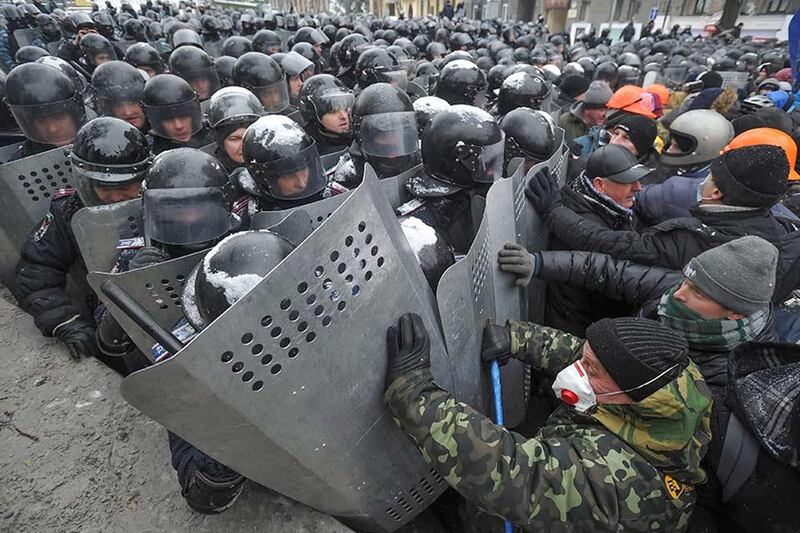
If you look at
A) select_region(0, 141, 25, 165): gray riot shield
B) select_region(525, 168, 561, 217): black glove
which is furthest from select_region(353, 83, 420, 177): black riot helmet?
select_region(0, 141, 25, 165): gray riot shield

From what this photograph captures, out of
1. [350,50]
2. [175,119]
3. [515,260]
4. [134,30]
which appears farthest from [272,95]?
[134,30]

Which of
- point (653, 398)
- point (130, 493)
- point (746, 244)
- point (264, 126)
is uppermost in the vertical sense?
point (264, 126)

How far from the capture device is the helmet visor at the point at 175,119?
4.05 metres

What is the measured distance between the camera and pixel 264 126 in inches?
106

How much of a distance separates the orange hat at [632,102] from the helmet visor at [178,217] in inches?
176

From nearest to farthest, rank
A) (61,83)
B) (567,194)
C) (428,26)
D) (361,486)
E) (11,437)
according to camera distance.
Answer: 1. (361,486)
2. (11,437)
3. (567,194)
4. (61,83)
5. (428,26)

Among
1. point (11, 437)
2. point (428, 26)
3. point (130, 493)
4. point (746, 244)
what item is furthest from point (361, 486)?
point (428, 26)

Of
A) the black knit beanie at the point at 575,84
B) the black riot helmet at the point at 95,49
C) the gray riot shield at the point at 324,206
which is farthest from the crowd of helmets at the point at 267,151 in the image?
the black knit beanie at the point at 575,84

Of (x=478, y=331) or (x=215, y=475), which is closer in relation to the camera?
(x=215, y=475)

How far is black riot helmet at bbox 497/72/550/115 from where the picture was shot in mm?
4465

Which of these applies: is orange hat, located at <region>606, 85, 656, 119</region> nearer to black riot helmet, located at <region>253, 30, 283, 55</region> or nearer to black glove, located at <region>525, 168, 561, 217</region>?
black glove, located at <region>525, 168, 561, 217</region>

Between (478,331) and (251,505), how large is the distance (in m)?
1.27

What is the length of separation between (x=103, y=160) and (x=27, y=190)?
3.17ft

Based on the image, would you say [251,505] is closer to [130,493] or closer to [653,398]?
[130,493]
